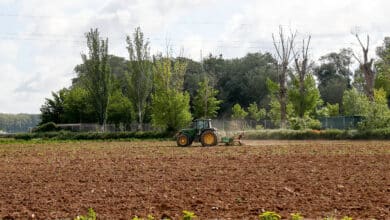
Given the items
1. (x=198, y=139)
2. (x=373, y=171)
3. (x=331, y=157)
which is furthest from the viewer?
(x=198, y=139)

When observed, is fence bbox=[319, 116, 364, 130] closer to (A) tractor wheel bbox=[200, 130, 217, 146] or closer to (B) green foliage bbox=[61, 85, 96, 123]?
(A) tractor wheel bbox=[200, 130, 217, 146]

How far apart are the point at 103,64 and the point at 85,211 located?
65755mm

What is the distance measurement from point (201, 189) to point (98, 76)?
61.9 metres

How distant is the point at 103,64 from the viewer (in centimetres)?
7838

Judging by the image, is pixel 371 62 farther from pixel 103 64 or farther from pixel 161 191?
pixel 161 191

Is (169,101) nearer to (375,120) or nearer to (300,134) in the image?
(300,134)

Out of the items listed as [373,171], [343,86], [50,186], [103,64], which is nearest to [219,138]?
[373,171]

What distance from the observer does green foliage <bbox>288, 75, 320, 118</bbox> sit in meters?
73.7

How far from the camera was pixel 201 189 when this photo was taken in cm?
1680

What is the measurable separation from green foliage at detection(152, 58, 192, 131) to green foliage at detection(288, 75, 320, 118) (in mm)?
12758

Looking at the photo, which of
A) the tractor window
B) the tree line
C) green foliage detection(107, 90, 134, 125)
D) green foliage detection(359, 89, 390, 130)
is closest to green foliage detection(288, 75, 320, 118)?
the tree line

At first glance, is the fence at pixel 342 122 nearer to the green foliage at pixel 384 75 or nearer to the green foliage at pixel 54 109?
the green foliage at pixel 384 75

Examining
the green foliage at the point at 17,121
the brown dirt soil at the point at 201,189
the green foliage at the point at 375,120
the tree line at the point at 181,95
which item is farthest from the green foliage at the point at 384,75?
the green foliage at the point at 17,121

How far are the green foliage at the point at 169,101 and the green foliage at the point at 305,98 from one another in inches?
502
